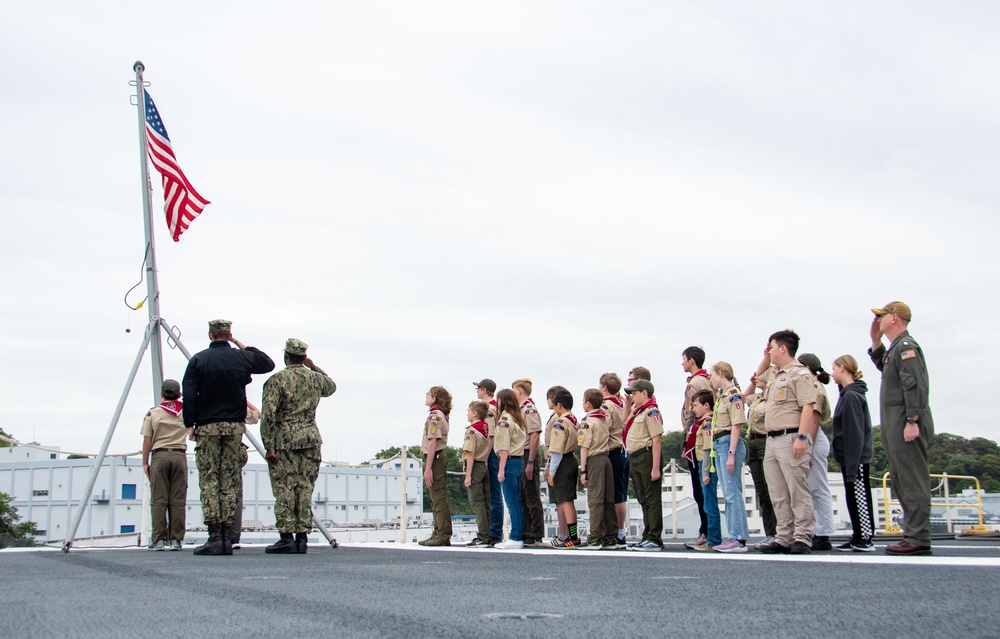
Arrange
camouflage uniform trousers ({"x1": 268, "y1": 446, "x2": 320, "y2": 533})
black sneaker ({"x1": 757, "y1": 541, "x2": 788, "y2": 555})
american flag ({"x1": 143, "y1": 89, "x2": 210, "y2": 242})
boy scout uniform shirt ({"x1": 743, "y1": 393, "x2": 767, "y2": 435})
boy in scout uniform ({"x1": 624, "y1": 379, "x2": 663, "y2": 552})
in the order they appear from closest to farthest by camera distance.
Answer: black sneaker ({"x1": 757, "y1": 541, "x2": 788, "y2": 555}) → camouflage uniform trousers ({"x1": 268, "y1": 446, "x2": 320, "y2": 533}) → boy in scout uniform ({"x1": 624, "y1": 379, "x2": 663, "y2": 552}) → boy scout uniform shirt ({"x1": 743, "y1": 393, "x2": 767, "y2": 435}) → american flag ({"x1": 143, "y1": 89, "x2": 210, "y2": 242})

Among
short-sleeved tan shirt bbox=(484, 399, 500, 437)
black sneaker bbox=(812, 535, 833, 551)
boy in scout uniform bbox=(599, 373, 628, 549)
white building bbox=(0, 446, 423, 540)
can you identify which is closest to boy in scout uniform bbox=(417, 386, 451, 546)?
short-sleeved tan shirt bbox=(484, 399, 500, 437)

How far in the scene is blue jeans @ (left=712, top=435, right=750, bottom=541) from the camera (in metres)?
7.62

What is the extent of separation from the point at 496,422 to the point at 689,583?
20.5ft

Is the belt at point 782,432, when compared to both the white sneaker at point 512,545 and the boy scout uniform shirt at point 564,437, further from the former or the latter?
the white sneaker at point 512,545

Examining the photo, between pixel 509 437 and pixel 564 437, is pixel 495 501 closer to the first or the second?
pixel 509 437

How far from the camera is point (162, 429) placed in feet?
30.5

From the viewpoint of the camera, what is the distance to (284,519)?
763 cm

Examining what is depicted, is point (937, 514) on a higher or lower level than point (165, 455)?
lower

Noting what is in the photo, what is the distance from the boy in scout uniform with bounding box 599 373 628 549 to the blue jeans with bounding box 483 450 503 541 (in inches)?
51.4

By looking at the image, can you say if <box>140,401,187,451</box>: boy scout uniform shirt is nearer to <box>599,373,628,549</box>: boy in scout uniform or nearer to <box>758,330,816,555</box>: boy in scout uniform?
<box>599,373,628,549</box>: boy in scout uniform

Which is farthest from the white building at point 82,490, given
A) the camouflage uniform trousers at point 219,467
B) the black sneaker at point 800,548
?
the black sneaker at point 800,548

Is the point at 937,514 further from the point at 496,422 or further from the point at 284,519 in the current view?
the point at 284,519

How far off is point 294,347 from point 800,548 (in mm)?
4427

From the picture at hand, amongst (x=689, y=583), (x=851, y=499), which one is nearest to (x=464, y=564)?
(x=689, y=583)
